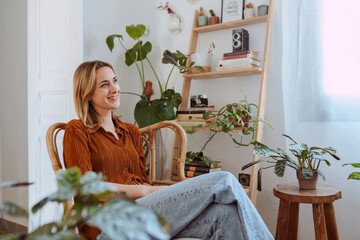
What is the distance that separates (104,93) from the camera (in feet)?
5.29

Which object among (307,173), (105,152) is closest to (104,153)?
(105,152)

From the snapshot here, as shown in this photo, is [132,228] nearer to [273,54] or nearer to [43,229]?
[43,229]

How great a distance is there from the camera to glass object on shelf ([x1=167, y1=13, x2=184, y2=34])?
284cm

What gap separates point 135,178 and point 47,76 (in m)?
1.33

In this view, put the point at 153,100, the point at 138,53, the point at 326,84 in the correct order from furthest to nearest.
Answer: the point at 138,53 → the point at 153,100 → the point at 326,84

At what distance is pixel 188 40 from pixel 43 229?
8.21 ft

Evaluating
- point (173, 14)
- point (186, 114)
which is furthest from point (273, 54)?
point (173, 14)

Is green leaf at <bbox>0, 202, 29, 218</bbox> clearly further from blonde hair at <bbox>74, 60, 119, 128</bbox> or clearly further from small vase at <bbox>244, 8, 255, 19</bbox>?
small vase at <bbox>244, 8, 255, 19</bbox>

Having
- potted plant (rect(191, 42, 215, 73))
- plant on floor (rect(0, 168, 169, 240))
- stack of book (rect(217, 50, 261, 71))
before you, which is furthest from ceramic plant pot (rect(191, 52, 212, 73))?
plant on floor (rect(0, 168, 169, 240))

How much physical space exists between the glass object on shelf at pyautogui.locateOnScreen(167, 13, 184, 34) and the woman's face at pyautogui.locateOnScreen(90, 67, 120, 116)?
4.36ft

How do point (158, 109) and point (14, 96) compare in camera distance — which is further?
point (14, 96)

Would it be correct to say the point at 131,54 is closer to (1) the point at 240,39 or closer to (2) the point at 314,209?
(1) the point at 240,39

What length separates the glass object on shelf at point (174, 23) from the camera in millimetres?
2840

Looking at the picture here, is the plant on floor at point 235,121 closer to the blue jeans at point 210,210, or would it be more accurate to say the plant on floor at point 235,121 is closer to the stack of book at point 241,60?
the stack of book at point 241,60
